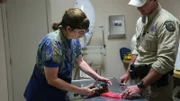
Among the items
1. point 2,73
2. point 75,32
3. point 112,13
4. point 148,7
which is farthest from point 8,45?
point 148,7

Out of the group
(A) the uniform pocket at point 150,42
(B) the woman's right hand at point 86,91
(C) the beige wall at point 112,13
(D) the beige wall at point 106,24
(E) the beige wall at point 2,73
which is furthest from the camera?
(D) the beige wall at point 106,24

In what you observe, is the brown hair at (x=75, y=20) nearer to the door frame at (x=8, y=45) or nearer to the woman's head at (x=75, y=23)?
the woman's head at (x=75, y=23)

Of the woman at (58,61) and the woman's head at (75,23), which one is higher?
the woman's head at (75,23)

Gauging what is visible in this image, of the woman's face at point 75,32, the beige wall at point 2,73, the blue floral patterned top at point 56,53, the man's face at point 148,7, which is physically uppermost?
the man's face at point 148,7

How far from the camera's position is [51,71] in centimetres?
133

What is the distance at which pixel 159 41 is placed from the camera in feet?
5.46

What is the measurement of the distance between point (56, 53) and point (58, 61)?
50 millimetres

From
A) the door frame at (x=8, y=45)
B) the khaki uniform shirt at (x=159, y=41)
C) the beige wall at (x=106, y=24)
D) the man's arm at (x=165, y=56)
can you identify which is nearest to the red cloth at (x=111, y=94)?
the man's arm at (x=165, y=56)

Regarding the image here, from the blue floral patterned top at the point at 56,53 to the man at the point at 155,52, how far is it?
0.46m

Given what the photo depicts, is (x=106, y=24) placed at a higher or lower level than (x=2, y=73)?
higher

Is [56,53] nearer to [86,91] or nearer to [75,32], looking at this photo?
[75,32]

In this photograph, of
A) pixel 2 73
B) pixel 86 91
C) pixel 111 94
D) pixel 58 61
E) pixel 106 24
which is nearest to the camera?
pixel 58 61

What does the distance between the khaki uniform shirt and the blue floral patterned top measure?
24.2 inches

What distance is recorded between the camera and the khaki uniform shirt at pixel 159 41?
1597 millimetres
